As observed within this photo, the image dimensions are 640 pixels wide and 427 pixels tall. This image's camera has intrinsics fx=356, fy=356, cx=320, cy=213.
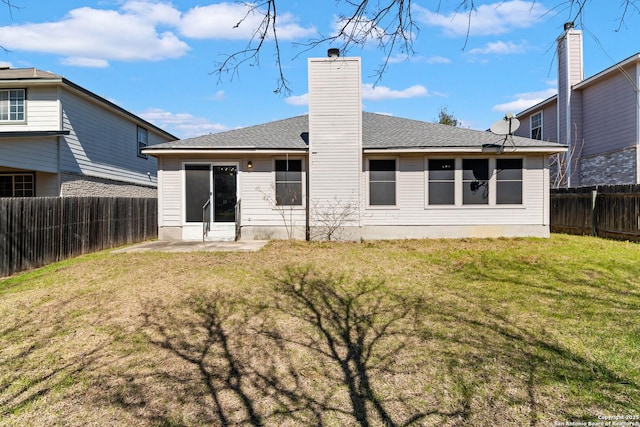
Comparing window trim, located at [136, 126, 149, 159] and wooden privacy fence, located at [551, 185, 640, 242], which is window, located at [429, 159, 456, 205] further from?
window trim, located at [136, 126, 149, 159]

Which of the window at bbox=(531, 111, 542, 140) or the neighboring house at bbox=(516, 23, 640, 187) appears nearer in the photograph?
the neighboring house at bbox=(516, 23, 640, 187)

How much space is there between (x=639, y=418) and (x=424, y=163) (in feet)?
30.3

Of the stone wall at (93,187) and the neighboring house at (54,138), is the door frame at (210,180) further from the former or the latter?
the stone wall at (93,187)

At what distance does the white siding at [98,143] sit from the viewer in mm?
13094

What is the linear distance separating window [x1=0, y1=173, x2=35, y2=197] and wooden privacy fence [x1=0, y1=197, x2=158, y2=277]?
14.7 ft

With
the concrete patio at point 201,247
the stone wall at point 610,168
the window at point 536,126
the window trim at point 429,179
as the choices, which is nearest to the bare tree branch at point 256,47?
the concrete patio at point 201,247

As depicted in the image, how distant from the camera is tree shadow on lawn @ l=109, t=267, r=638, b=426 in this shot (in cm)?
268

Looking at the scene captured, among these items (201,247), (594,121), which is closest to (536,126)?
(594,121)

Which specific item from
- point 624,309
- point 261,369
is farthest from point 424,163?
point 261,369

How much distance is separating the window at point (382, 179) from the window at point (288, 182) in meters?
2.28

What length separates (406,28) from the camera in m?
3.54

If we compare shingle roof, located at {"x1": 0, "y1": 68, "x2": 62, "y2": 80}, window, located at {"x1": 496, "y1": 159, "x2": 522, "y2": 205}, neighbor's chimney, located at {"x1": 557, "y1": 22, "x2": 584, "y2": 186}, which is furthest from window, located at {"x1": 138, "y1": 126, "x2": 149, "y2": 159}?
neighbor's chimney, located at {"x1": 557, "y1": 22, "x2": 584, "y2": 186}

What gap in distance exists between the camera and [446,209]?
36.9ft

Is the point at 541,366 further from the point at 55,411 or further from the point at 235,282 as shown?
the point at 235,282
